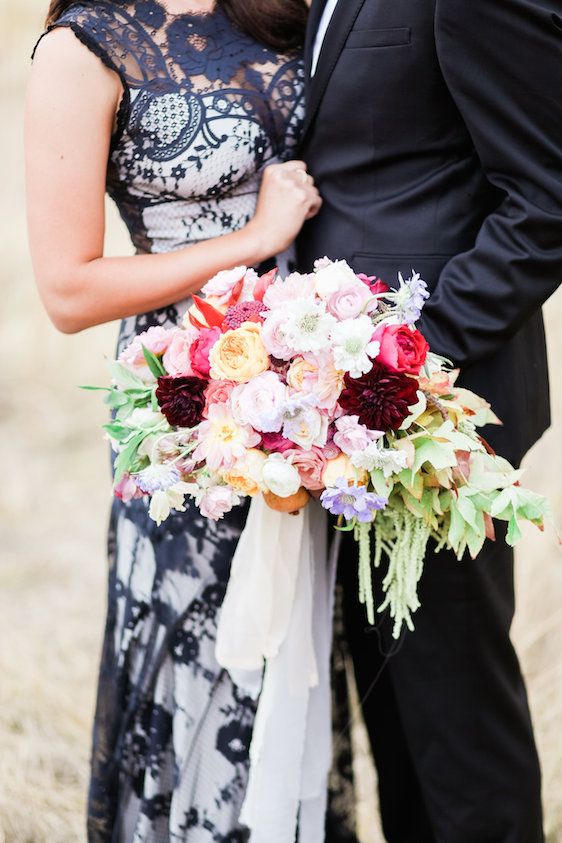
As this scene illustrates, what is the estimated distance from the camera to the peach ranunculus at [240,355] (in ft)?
4.88

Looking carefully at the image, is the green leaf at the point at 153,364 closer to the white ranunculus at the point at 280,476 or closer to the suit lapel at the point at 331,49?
the white ranunculus at the point at 280,476

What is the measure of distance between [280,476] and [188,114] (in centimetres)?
81

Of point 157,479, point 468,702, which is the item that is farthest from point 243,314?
point 468,702

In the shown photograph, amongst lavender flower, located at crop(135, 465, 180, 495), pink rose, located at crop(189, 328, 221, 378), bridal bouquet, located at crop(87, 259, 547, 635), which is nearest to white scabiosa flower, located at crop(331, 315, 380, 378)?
bridal bouquet, located at crop(87, 259, 547, 635)

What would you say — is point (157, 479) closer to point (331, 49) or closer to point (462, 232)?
point (462, 232)

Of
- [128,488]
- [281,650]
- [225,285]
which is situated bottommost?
[281,650]

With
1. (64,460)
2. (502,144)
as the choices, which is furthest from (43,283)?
(64,460)

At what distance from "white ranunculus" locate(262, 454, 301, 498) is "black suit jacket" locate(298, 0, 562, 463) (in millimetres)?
419

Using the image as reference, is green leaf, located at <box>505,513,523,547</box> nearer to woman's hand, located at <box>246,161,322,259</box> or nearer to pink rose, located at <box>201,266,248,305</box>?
pink rose, located at <box>201,266,248,305</box>

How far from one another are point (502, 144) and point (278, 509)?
725 millimetres

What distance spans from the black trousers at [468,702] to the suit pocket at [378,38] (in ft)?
3.14

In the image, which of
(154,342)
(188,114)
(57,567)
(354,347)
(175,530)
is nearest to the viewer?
(354,347)

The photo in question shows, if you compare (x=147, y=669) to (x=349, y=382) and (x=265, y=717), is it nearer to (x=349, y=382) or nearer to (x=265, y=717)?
(x=265, y=717)

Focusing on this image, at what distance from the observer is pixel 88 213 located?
1.84 m
